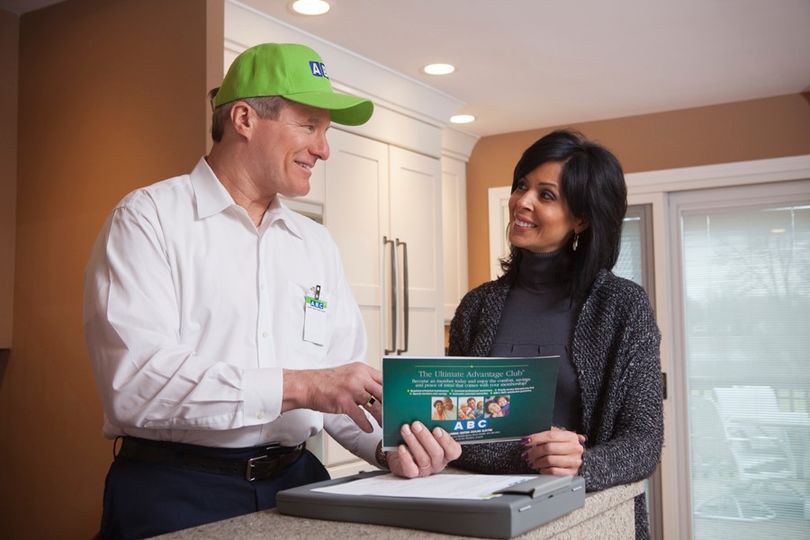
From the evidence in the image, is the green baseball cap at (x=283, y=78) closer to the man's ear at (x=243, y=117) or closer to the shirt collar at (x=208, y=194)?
the man's ear at (x=243, y=117)

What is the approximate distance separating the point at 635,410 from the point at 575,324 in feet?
0.69

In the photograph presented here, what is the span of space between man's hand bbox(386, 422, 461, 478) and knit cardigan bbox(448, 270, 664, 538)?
261 millimetres

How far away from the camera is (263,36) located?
3197 mm

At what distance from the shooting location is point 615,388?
1459 millimetres

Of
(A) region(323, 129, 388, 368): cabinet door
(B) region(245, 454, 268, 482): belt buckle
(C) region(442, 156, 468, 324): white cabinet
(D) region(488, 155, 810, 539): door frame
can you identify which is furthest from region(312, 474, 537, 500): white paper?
(C) region(442, 156, 468, 324): white cabinet

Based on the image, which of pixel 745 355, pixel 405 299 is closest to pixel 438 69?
pixel 405 299

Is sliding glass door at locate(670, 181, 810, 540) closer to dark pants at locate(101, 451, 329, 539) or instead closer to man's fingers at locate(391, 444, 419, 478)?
dark pants at locate(101, 451, 329, 539)

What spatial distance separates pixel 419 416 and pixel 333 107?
716 mm

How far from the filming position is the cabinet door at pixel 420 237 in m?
4.03

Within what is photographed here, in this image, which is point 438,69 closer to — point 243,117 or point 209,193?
point 243,117

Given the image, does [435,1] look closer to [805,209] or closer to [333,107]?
[333,107]

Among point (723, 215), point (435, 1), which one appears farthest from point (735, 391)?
point (435, 1)

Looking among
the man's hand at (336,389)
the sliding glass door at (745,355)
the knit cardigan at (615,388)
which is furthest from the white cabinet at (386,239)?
the man's hand at (336,389)

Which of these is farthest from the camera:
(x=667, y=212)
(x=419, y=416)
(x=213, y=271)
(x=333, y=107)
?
(x=667, y=212)
